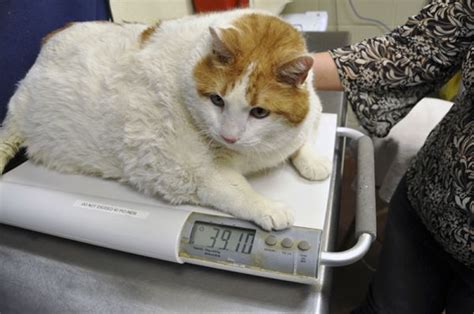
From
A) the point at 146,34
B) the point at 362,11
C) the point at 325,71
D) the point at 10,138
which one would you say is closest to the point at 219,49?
the point at 146,34

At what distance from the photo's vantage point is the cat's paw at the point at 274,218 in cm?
53

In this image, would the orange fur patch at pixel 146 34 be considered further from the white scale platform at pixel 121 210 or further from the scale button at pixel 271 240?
the scale button at pixel 271 240

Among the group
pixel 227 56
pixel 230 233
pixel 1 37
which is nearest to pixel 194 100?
pixel 227 56

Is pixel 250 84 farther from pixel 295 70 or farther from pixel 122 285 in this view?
pixel 122 285

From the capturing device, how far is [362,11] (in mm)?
1916

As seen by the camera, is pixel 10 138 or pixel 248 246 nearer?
pixel 248 246

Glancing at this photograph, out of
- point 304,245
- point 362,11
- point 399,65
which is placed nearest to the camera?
point 304,245

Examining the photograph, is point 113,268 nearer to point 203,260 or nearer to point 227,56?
point 203,260

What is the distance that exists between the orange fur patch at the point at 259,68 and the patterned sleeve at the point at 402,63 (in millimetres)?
232

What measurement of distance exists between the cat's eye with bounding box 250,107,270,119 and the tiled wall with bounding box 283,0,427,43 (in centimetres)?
150

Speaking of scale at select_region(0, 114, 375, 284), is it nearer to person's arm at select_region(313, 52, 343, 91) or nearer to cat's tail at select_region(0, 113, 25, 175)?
cat's tail at select_region(0, 113, 25, 175)

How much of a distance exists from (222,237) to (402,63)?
508 millimetres

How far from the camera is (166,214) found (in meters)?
0.57

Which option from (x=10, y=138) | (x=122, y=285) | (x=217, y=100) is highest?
→ (x=217, y=100)
